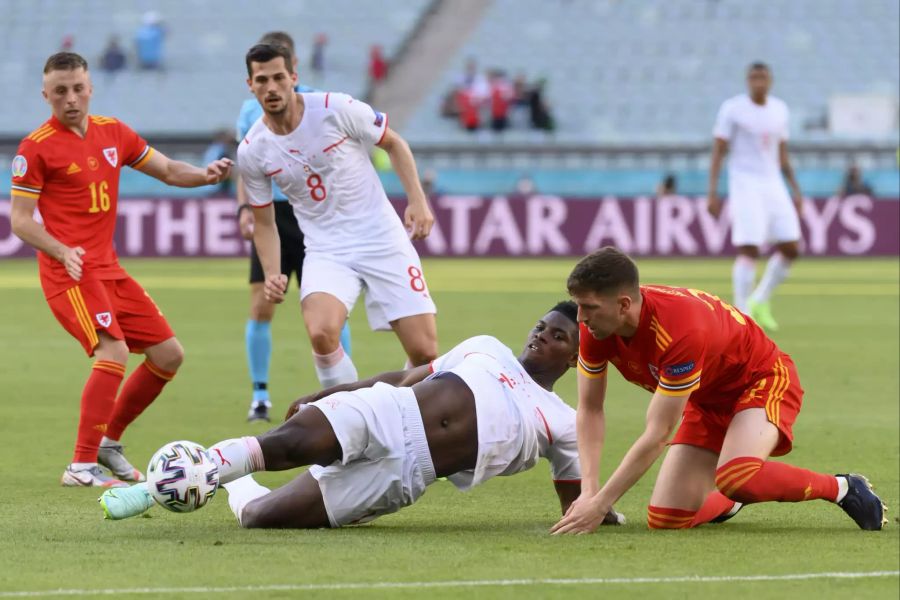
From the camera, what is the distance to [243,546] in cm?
575

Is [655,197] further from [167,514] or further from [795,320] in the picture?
[167,514]

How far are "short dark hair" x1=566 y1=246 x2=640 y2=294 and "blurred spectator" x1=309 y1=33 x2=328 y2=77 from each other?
2865 cm

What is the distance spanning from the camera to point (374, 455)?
6062 millimetres

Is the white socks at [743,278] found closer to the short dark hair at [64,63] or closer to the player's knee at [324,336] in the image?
the player's knee at [324,336]

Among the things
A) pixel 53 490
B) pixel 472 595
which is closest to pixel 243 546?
pixel 472 595

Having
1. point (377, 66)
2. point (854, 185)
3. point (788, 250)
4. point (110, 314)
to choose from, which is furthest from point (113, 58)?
point (110, 314)

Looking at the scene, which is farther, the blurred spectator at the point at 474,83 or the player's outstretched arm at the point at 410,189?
the blurred spectator at the point at 474,83

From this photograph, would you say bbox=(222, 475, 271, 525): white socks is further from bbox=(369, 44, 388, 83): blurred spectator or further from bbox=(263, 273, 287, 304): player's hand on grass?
bbox=(369, 44, 388, 83): blurred spectator

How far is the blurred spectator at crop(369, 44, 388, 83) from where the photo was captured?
33406mm

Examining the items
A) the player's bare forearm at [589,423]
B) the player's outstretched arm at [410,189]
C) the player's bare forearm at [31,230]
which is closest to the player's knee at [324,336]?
the player's outstretched arm at [410,189]

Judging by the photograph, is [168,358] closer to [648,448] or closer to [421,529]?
[421,529]

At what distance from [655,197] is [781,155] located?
40.8 feet

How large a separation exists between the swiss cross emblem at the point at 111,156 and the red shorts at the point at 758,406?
10.3 feet

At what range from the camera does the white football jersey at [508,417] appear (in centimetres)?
618
